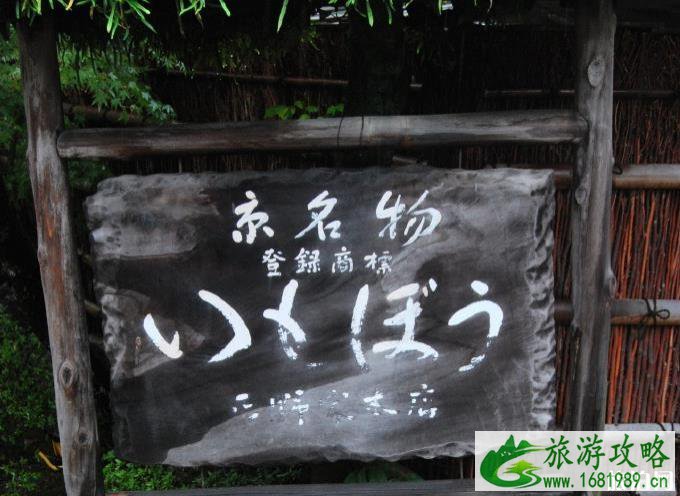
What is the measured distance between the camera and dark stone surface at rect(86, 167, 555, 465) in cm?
238

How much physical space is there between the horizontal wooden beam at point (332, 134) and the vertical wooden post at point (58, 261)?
10 cm

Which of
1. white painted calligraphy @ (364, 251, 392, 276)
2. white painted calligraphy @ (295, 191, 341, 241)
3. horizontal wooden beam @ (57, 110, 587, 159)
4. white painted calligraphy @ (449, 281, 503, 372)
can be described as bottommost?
white painted calligraphy @ (449, 281, 503, 372)

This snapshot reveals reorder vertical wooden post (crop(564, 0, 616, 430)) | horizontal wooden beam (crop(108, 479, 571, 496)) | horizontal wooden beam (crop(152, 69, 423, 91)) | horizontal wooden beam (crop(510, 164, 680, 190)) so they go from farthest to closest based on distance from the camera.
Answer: horizontal wooden beam (crop(152, 69, 423, 91)) → horizontal wooden beam (crop(510, 164, 680, 190)) → horizontal wooden beam (crop(108, 479, 571, 496)) → vertical wooden post (crop(564, 0, 616, 430))

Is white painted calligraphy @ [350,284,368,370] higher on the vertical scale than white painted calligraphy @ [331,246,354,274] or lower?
lower

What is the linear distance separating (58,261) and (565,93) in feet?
7.47

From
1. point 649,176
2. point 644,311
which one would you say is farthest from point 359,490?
point 649,176

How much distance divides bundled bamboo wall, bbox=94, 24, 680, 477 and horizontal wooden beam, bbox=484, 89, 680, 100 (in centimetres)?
2

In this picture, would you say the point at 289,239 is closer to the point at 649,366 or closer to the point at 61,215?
the point at 61,215

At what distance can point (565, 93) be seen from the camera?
308 centimetres

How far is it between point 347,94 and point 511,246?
3.73 ft

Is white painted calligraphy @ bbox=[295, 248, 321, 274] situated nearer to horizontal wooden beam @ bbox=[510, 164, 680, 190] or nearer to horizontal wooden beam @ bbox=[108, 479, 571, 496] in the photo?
horizontal wooden beam @ bbox=[108, 479, 571, 496]

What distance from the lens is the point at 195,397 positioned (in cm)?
247

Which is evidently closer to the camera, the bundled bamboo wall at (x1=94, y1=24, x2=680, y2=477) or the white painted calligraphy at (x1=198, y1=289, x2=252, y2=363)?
the white painted calligraphy at (x1=198, y1=289, x2=252, y2=363)

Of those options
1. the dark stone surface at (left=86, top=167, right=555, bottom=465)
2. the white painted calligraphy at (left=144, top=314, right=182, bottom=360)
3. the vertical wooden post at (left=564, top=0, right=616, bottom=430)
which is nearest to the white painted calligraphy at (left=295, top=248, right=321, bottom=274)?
the dark stone surface at (left=86, top=167, right=555, bottom=465)
